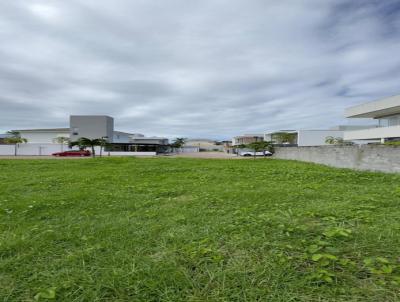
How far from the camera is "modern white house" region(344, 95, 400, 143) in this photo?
67.2 ft

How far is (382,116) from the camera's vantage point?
2567 cm

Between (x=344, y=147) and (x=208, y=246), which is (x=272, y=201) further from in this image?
(x=344, y=147)

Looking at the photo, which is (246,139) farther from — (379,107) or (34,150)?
(34,150)

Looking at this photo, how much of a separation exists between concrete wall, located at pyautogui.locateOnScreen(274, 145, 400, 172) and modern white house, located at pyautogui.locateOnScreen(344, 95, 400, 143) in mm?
10445

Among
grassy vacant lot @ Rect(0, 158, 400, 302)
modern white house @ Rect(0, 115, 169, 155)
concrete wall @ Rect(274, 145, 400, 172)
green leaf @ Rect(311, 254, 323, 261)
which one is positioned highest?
modern white house @ Rect(0, 115, 169, 155)

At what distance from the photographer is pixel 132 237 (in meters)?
2.78

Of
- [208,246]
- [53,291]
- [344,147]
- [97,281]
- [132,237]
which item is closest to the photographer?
[53,291]

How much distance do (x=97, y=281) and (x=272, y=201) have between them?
342cm

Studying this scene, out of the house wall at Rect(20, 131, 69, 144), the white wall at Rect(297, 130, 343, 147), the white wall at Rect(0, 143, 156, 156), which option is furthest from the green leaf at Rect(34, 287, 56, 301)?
the house wall at Rect(20, 131, 69, 144)

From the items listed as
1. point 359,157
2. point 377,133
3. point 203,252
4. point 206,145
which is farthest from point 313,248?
point 206,145

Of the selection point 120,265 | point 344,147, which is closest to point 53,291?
point 120,265

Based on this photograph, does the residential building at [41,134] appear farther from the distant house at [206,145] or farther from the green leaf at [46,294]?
the green leaf at [46,294]

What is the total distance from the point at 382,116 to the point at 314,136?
48.3 ft

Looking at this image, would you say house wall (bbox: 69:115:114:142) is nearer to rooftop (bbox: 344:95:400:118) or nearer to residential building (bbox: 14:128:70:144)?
residential building (bbox: 14:128:70:144)
